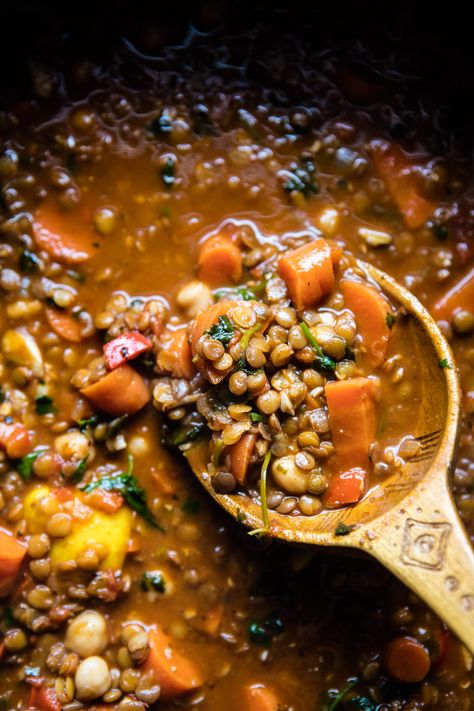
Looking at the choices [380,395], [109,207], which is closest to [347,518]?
[380,395]

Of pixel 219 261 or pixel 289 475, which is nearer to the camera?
pixel 289 475

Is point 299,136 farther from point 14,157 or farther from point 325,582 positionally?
point 325,582

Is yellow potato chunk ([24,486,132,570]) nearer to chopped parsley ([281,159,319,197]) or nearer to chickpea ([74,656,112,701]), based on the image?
chickpea ([74,656,112,701])

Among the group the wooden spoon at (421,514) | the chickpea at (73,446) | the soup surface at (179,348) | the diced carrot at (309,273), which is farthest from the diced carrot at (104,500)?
the diced carrot at (309,273)

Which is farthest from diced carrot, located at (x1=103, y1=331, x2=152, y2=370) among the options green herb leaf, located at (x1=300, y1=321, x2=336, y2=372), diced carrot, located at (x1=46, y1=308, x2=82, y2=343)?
green herb leaf, located at (x1=300, y1=321, x2=336, y2=372)

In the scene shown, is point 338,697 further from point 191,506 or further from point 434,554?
point 434,554

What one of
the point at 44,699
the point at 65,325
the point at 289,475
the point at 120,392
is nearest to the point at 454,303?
the point at 289,475
